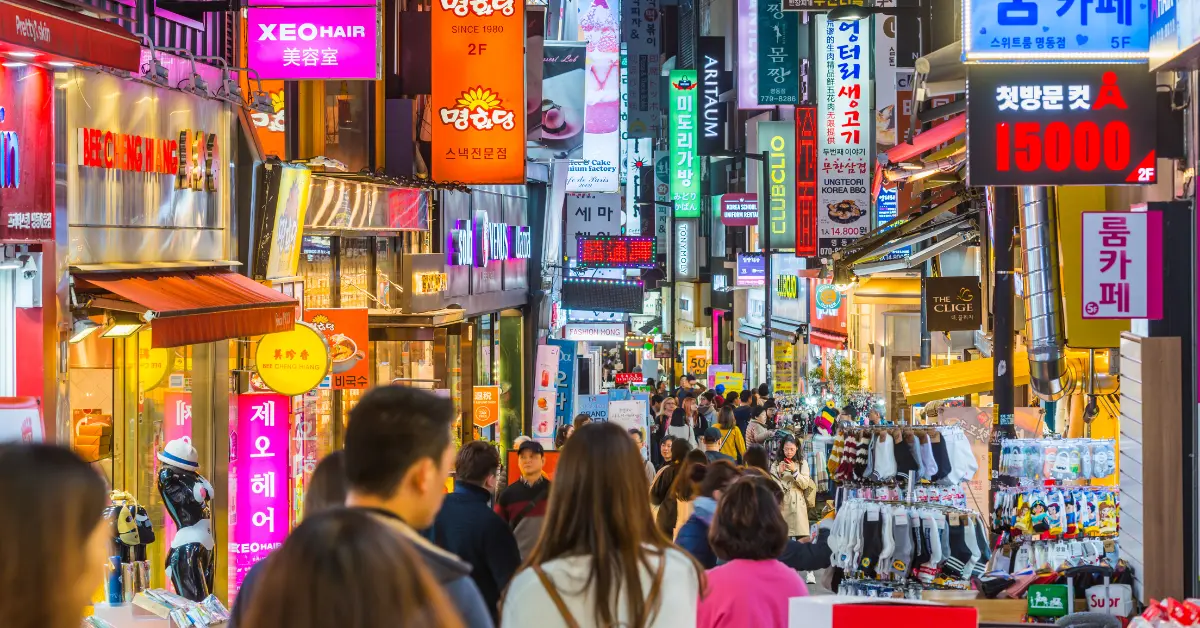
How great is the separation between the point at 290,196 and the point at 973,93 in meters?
7.90

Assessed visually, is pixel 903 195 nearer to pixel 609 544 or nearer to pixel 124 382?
pixel 124 382

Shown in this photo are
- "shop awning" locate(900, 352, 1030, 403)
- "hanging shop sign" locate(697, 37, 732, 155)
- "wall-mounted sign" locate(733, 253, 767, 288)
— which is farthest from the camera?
"wall-mounted sign" locate(733, 253, 767, 288)

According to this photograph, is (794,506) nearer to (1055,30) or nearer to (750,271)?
(1055,30)

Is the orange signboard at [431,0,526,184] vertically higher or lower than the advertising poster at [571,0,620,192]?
lower

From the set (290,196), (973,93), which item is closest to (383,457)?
(973,93)

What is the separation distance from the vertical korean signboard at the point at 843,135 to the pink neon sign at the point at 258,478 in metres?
16.2

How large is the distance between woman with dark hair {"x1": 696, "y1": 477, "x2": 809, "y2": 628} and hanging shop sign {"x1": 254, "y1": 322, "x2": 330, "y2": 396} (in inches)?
313

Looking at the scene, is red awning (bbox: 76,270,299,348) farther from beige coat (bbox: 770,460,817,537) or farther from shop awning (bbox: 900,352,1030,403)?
shop awning (bbox: 900,352,1030,403)

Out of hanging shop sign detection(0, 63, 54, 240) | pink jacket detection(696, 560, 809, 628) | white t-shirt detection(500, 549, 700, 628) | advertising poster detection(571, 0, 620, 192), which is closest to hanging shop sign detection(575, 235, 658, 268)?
advertising poster detection(571, 0, 620, 192)

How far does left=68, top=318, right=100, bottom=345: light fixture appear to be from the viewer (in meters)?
9.62

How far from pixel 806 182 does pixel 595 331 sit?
570 cm

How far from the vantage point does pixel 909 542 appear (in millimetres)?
9906

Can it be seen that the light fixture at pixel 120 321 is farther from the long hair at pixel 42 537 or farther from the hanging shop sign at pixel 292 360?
the long hair at pixel 42 537

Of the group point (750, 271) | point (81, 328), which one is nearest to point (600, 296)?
point (750, 271)
